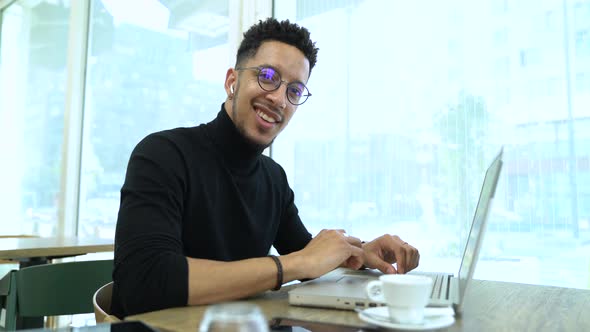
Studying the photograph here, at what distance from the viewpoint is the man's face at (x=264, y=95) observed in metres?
1.33

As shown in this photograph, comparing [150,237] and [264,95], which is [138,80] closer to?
[264,95]

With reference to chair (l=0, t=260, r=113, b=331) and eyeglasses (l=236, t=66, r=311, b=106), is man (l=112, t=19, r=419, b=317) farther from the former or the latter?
chair (l=0, t=260, r=113, b=331)

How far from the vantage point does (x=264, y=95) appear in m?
1.33

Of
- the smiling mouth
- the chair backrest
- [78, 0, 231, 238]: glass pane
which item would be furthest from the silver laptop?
[78, 0, 231, 238]: glass pane

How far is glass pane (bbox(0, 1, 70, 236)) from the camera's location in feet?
14.4

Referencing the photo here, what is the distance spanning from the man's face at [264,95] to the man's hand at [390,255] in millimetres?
449

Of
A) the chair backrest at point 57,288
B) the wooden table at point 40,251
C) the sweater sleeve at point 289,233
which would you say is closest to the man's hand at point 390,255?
the sweater sleeve at point 289,233

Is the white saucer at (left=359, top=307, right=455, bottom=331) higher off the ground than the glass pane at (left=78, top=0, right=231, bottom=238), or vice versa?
the glass pane at (left=78, top=0, right=231, bottom=238)

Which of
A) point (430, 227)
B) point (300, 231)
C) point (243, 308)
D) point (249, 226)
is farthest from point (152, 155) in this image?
point (430, 227)

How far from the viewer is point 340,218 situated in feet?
7.38

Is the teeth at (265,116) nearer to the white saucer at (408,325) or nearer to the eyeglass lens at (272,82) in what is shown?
the eyeglass lens at (272,82)

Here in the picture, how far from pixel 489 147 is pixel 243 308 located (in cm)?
170

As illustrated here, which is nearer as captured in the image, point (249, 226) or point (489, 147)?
point (249, 226)

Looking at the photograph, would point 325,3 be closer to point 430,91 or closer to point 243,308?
point 430,91
